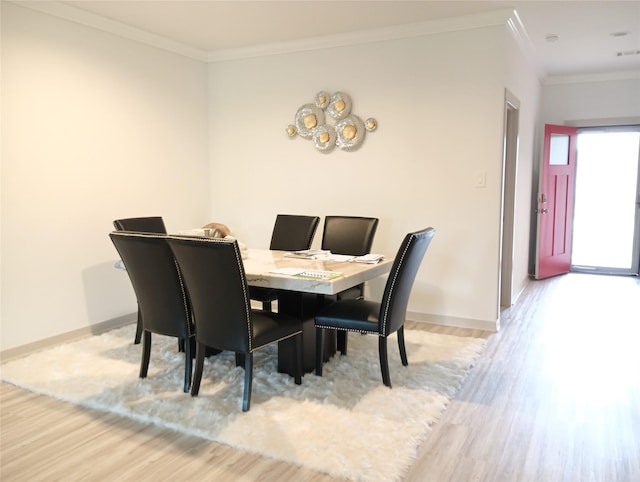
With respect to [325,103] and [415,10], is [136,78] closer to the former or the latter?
[325,103]

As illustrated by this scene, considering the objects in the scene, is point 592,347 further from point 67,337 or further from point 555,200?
point 67,337

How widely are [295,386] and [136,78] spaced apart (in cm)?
310

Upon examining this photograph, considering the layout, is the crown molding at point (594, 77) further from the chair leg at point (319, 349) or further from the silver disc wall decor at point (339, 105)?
the chair leg at point (319, 349)

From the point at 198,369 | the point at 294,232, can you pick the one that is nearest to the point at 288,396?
the point at 198,369

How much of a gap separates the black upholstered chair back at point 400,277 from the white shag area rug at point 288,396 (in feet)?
1.32

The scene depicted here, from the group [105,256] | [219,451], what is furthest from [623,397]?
[105,256]

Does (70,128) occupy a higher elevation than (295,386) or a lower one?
higher

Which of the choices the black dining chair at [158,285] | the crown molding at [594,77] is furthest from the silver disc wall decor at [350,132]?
the crown molding at [594,77]

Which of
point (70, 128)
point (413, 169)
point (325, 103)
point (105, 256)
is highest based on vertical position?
point (325, 103)

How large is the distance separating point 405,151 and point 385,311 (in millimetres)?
1948

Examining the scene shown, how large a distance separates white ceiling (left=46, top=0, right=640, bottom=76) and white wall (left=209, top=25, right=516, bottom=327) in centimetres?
25

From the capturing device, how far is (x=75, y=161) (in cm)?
391

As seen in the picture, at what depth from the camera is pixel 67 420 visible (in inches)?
102

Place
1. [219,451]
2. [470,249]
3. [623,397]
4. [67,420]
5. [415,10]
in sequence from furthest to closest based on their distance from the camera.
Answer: [470,249]
[415,10]
[623,397]
[67,420]
[219,451]
